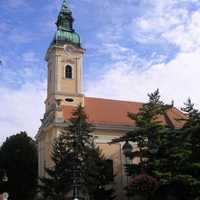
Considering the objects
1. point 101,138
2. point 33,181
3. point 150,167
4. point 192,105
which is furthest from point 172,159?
point 33,181

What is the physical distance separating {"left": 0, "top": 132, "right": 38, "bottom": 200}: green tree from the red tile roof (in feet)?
37.3

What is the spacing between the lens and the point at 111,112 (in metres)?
45.5

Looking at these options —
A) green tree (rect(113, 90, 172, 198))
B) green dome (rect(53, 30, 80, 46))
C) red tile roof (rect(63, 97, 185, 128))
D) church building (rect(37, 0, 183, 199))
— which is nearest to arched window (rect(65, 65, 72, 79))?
church building (rect(37, 0, 183, 199))

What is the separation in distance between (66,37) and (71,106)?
8078mm

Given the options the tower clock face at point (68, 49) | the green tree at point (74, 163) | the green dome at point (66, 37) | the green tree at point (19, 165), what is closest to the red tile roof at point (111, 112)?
the tower clock face at point (68, 49)

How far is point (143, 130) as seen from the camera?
31.4m

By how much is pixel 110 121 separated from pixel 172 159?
1345 centimetres

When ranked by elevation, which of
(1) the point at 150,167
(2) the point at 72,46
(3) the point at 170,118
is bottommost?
(1) the point at 150,167

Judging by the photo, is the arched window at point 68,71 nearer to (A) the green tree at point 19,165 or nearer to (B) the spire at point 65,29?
(B) the spire at point 65,29

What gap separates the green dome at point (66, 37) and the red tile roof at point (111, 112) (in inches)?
264

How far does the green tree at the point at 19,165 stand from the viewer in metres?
50.0

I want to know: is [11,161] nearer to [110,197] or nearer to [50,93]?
[50,93]

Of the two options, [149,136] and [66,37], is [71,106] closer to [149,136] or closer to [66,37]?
[66,37]

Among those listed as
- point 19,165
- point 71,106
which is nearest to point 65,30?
point 71,106
